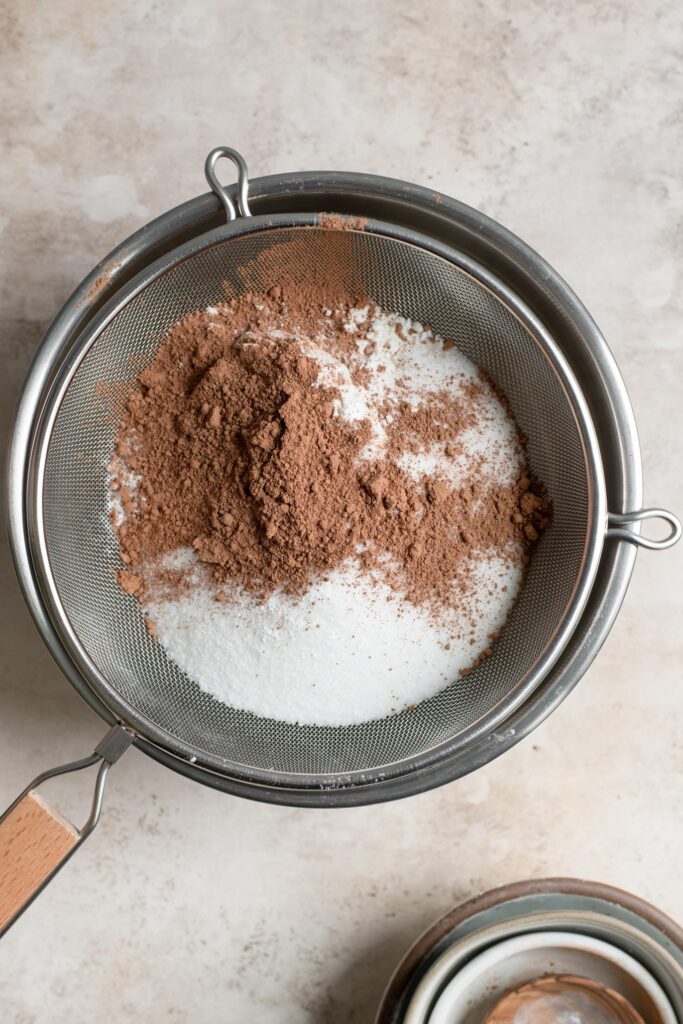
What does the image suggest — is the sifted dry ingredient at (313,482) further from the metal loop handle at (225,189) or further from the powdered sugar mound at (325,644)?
the metal loop handle at (225,189)

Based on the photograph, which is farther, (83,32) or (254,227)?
(83,32)

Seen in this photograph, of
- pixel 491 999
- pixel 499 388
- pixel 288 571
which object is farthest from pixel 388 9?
pixel 491 999

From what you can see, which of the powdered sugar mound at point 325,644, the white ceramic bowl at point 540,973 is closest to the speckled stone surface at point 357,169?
the white ceramic bowl at point 540,973

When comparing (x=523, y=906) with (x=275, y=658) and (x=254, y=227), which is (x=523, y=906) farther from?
(x=254, y=227)

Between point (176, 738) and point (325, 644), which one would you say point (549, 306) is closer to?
point (325, 644)

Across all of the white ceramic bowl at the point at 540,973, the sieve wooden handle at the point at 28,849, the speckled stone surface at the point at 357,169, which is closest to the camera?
the sieve wooden handle at the point at 28,849

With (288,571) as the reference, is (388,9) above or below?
above

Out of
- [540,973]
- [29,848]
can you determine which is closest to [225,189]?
[29,848]
